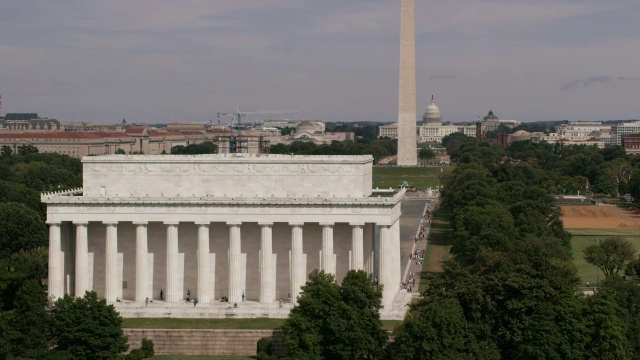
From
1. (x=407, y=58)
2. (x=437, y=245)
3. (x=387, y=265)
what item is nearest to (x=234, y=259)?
(x=387, y=265)

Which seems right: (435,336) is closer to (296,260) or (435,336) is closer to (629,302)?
(629,302)

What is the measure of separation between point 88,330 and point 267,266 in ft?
46.0

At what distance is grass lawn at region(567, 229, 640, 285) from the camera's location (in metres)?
87.2

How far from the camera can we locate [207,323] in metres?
64.6

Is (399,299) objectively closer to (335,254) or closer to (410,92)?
(335,254)

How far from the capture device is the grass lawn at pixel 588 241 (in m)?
87.2

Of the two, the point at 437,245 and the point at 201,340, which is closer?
the point at 201,340

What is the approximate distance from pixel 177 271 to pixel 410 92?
129 metres

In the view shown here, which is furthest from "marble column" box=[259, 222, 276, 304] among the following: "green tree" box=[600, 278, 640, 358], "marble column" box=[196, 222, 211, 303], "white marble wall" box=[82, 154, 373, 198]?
"green tree" box=[600, 278, 640, 358]

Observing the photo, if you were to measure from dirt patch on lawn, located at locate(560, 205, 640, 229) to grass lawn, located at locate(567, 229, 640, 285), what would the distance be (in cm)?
537

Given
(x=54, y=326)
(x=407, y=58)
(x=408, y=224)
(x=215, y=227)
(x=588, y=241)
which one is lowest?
(x=588, y=241)

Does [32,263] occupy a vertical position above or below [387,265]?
below

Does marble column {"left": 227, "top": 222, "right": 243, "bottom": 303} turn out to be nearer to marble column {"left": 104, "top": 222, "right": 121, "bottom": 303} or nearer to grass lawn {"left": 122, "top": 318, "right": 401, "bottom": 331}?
grass lawn {"left": 122, "top": 318, "right": 401, "bottom": 331}

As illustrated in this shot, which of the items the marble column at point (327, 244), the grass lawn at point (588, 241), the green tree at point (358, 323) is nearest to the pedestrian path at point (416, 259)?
the marble column at point (327, 244)
